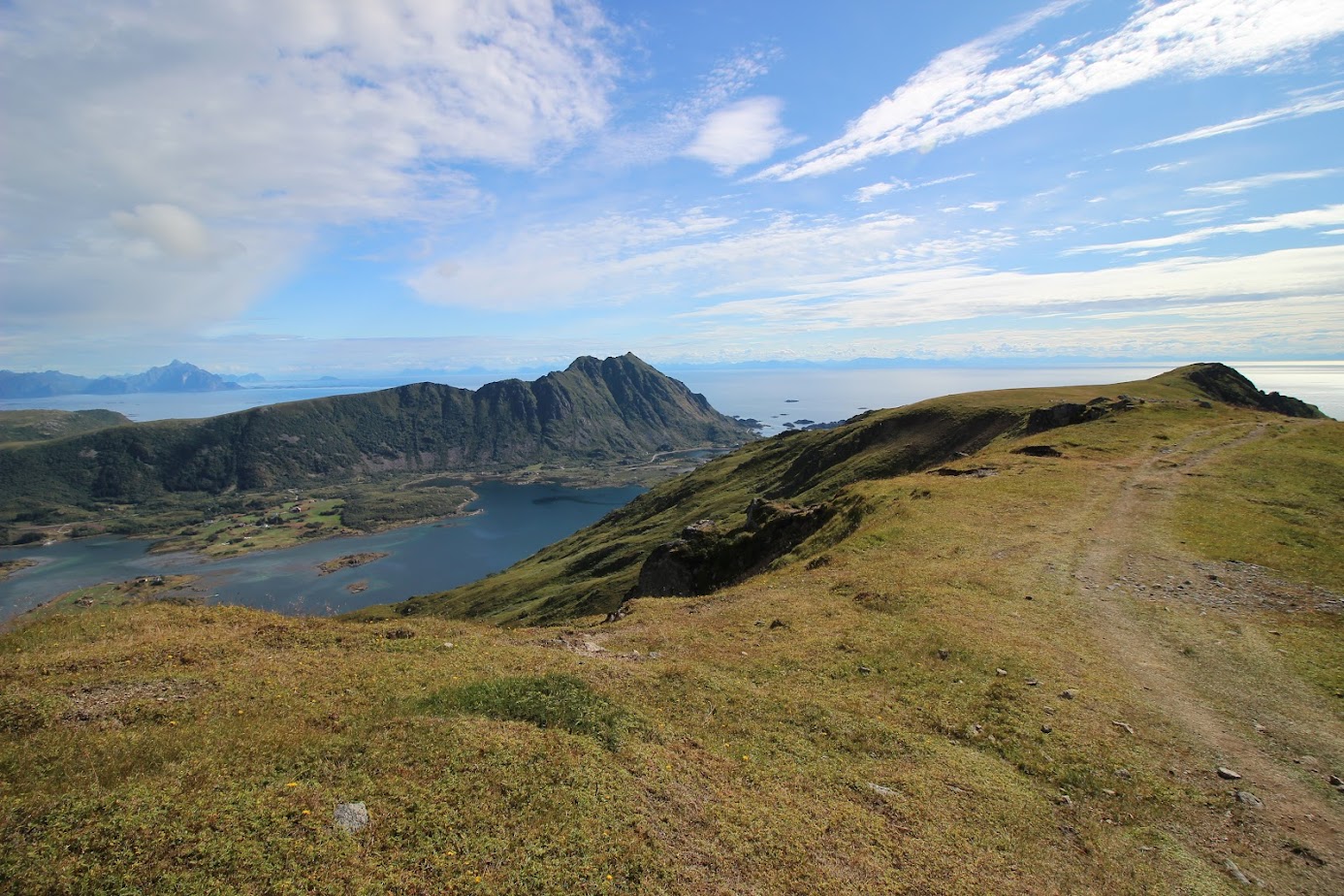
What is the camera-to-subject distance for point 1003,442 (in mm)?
80750

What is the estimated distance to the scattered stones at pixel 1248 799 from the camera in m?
15.0

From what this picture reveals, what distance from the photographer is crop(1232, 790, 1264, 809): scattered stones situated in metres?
15.0

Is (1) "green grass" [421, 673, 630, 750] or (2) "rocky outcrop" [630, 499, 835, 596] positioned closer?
(1) "green grass" [421, 673, 630, 750]

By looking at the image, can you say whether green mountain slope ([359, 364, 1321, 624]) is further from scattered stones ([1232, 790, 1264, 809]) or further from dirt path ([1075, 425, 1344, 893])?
scattered stones ([1232, 790, 1264, 809])

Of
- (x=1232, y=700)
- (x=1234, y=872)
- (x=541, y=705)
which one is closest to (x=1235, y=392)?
(x=1232, y=700)

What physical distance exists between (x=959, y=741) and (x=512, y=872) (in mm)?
14282

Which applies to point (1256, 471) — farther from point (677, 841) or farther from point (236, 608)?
point (236, 608)

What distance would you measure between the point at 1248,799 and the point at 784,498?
313 ft

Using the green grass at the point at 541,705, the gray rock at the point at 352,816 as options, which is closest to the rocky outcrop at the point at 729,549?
the green grass at the point at 541,705

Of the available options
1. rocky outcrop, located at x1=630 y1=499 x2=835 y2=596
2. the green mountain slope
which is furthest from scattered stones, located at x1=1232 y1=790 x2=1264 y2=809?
rocky outcrop, located at x1=630 y1=499 x2=835 y2=596

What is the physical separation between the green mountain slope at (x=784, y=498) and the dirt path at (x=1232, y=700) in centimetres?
1867

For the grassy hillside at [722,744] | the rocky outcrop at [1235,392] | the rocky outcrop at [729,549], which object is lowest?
the rocky outcrop at [729,549]

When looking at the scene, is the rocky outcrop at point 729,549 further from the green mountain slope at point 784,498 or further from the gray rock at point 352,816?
the gray rock at point 352,816

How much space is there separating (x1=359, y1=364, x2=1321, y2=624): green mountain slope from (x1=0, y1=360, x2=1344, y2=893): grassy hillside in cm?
2062
